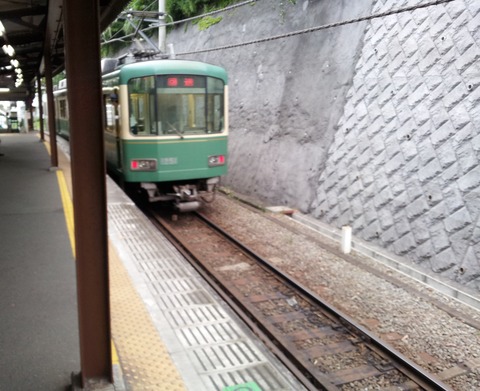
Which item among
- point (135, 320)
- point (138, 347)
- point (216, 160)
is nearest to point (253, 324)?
point (135, 320)

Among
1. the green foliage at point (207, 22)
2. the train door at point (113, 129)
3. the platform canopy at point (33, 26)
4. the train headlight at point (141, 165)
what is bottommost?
the train headlight at point (141, 165)

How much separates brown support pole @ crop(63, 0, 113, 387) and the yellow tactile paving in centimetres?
34

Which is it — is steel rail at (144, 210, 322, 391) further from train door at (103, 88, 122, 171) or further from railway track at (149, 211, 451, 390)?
train door at (103, 88, 122, 171)

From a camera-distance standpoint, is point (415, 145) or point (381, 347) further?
point (415, 145)

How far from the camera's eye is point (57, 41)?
10.3m

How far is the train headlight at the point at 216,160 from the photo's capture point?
8887 mm

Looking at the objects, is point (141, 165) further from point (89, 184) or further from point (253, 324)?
point (89, 184)

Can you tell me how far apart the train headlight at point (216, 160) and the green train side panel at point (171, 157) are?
8 centimetres

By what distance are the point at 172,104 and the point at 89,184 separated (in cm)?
588

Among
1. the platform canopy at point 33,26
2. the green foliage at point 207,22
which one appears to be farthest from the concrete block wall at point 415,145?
the green foliage at point 207,22

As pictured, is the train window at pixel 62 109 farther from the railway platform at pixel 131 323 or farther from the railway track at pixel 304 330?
the railway track at pixel 304 330

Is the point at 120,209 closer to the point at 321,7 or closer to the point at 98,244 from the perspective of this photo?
the point at 98,244

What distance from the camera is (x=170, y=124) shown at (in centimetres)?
841

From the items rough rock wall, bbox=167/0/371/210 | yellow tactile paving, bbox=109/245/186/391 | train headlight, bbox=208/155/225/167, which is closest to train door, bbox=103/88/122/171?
train headlight, bbox=208/155/225/167
